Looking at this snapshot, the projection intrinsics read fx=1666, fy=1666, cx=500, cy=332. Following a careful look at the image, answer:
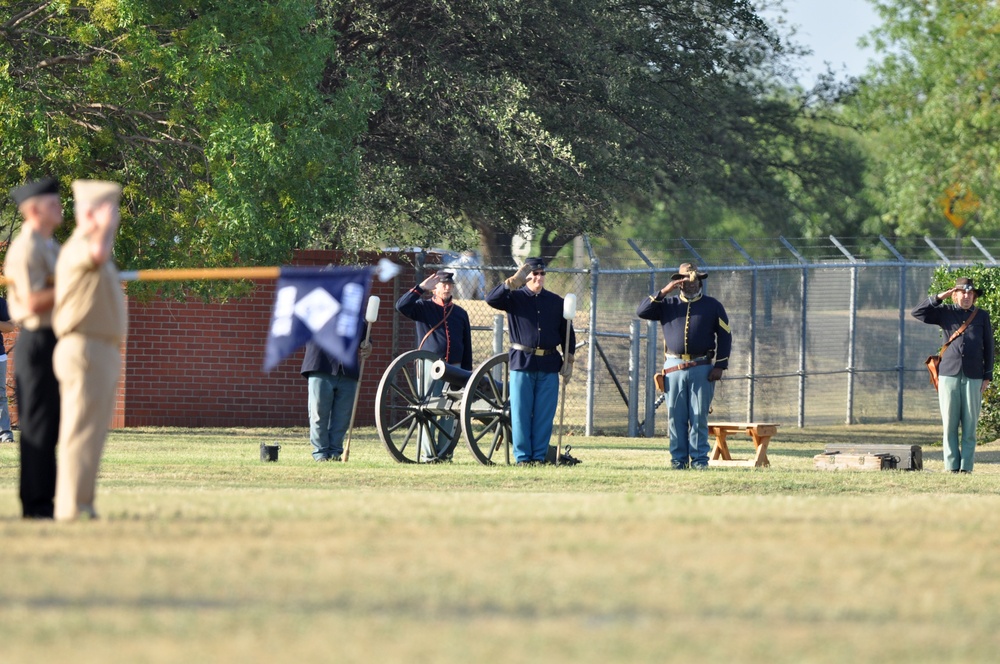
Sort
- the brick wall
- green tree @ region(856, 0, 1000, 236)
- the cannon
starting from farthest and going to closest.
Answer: green tree @ region(856, 0, 1000, 236) < the brick wall < the cannon

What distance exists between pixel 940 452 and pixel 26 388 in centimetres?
1469

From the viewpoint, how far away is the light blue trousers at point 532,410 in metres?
15.3

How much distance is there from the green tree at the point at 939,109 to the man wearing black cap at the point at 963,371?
91.7ft

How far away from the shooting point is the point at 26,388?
8.20 meters

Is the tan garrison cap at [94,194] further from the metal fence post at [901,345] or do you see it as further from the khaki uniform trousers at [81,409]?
the metal fence post at [901,345]

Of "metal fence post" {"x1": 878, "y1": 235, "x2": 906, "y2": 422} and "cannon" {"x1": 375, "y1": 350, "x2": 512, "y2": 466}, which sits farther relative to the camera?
"metal fence post" {"x1": 878, "y1": 235, "x2": 906, "y2": 422}

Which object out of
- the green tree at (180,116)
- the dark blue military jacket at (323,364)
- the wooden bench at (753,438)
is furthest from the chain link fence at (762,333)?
the dark blue military jacket at (323,364)

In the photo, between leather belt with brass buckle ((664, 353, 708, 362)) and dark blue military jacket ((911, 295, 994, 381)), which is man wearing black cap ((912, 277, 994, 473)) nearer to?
dark blue military jacket ((911, 295, 994, 381))

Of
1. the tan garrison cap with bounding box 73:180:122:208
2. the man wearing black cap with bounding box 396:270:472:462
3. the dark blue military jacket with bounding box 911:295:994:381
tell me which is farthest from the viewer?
the dark blue military jacket with bounding box 911:295:994:381

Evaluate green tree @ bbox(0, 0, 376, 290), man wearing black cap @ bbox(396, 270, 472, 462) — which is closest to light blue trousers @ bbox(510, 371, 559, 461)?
man wearing black cap @ bbox(396, 270, 472, 462)

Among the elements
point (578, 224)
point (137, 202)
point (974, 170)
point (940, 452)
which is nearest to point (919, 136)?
point (974, 170)

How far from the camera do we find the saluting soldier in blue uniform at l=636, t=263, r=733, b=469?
1551 centimetres

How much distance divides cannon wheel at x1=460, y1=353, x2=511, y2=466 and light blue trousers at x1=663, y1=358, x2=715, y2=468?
1567 millimetres

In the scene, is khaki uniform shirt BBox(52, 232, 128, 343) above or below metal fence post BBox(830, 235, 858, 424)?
below
